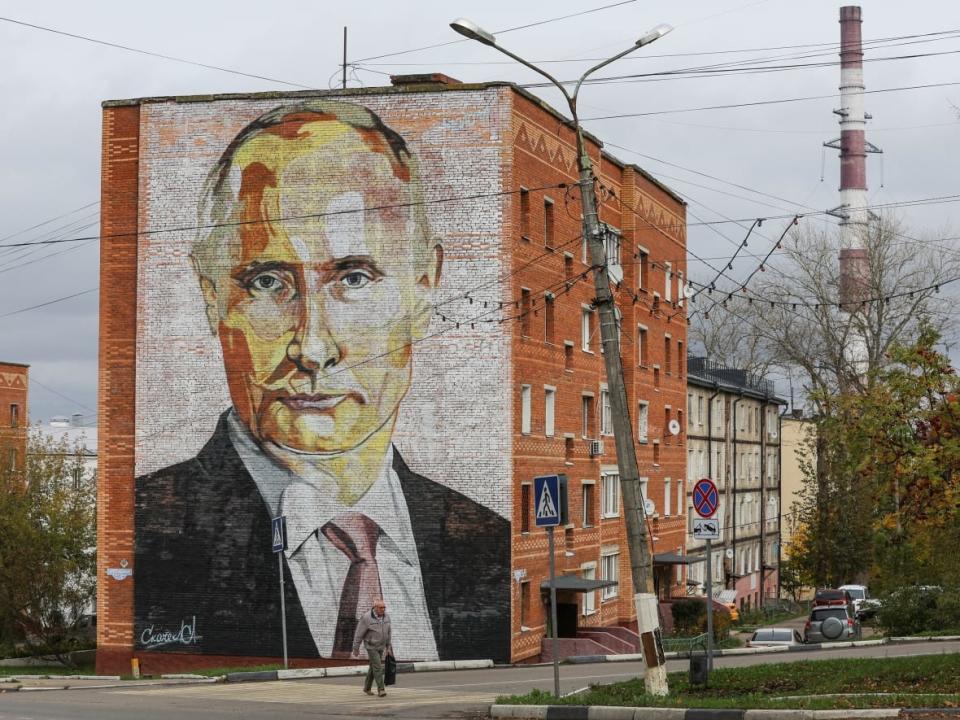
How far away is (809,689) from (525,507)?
1968 centimetres

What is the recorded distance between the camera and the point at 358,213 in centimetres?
3828

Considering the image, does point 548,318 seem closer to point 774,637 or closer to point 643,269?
point 643,269

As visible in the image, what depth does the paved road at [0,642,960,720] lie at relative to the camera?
20.2 m

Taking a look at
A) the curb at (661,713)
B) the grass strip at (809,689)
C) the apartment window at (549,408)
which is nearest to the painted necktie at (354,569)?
the apartment window at (549,408)

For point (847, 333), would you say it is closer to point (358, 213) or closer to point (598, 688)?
point (358, 213)

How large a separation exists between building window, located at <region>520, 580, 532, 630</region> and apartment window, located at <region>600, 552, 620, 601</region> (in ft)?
26.1

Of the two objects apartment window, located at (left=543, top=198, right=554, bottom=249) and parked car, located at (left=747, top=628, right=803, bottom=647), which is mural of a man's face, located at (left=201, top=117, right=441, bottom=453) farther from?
parked car, located at (left=747, top=628, right=803, bottom=647)

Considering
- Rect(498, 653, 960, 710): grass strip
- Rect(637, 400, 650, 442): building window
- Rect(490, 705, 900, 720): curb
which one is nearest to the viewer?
Rect(490, 705, 900, 720): curb

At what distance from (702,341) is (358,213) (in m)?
49.4

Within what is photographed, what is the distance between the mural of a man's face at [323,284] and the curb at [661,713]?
19.1 metres

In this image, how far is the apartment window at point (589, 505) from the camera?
45406 millimetres

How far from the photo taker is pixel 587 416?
1802 inches

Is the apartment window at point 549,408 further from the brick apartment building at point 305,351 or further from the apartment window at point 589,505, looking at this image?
the apartment window at point 589,505
